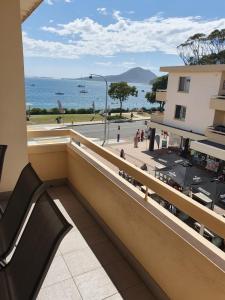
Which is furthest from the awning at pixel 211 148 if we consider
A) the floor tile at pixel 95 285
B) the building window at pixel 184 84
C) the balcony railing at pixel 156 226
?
the floor tile at pixel 95 285

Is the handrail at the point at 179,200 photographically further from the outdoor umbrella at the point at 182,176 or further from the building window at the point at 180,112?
the building window at the point at 180,112

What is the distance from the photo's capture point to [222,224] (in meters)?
1.50

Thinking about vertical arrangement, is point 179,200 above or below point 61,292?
above

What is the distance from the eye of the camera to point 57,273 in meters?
2.36

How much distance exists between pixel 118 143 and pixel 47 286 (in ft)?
60.6

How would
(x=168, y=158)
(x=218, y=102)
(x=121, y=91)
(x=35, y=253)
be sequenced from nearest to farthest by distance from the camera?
(x=35, y=253) < (x=218, y=102) < (x=168, y=158) < (x=121, y=91)

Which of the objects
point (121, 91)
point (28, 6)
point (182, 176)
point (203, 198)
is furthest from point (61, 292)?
point (121, 91)

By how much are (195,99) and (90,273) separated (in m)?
15.3

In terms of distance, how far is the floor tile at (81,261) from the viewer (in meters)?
2.43

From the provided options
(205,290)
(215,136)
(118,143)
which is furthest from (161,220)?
(118,143)

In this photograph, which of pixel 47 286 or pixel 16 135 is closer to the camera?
pixel 47 286

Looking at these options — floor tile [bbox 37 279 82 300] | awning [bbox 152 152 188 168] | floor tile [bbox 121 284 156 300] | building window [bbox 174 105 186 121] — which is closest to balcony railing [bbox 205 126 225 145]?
awning [bbox 152 152 188 168]

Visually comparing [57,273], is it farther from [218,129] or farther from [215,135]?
[218,129]

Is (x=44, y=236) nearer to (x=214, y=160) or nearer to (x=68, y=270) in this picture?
(x=68, y=270)
